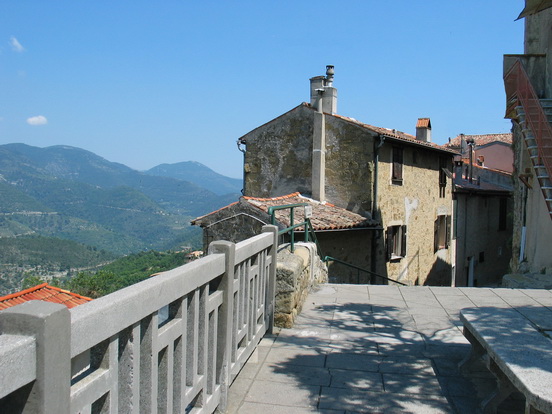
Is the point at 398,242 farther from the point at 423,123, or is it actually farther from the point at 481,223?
the point at 481,223

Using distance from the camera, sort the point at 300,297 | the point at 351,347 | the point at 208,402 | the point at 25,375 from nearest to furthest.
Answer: the point at 25,375
the point at 208,402
the point at 351,347
the point at 300,297

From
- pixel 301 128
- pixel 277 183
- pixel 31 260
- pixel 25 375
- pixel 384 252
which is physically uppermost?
pixel 301 128

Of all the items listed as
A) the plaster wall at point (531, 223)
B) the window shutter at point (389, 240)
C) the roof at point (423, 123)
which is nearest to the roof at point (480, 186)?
the roof at point (423, 123)

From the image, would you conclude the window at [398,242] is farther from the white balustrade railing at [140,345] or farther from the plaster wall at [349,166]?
the white balustrade railing at [140,345]

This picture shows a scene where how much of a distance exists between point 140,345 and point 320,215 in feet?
40.1

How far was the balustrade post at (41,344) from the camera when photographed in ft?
4.32

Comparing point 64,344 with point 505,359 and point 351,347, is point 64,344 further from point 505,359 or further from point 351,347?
point 351,347

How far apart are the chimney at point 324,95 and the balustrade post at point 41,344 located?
1513cm

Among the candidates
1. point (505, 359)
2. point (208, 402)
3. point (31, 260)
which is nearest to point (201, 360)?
point (208, 402)

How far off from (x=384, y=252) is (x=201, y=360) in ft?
46.2

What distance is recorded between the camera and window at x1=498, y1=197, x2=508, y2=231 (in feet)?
83.7

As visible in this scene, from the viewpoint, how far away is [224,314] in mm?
3135

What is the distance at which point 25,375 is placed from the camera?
4.18 ft

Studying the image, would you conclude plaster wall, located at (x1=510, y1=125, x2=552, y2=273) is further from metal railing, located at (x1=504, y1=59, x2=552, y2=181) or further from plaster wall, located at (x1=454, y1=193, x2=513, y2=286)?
plaster wall, located at (x1=454, y1=193, x2=513, y2=286)
